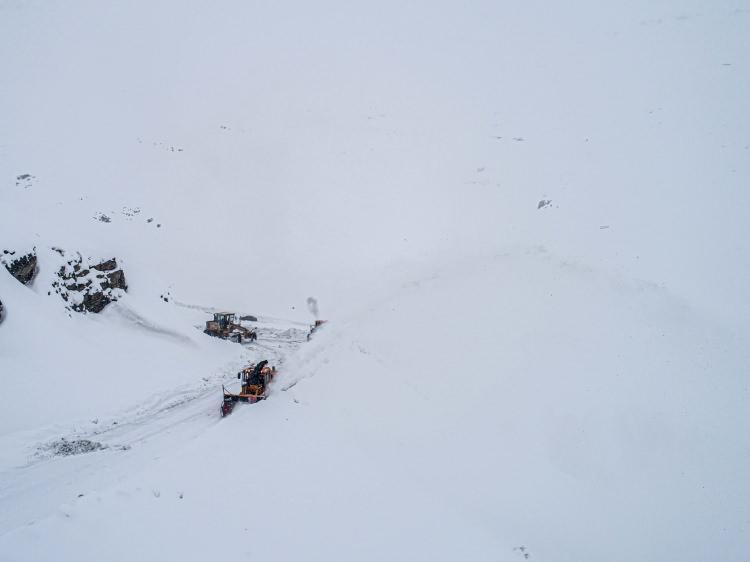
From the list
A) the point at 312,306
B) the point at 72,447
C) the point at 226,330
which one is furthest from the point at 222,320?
the point at 72,447

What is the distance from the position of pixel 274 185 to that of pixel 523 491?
36.7 meters

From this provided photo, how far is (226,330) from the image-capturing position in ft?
87.6

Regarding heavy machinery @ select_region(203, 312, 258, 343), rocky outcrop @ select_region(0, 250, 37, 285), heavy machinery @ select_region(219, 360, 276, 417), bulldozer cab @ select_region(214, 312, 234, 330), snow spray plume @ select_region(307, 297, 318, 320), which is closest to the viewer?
heavy machinery @ select_region(219, 360, 276, 417)

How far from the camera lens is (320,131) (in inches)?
1865

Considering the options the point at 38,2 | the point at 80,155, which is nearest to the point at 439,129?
the point at 80,155

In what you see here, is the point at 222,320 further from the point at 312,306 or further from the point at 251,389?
the point at 251,389

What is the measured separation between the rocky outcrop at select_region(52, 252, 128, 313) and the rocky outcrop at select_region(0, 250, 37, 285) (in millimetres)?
1015

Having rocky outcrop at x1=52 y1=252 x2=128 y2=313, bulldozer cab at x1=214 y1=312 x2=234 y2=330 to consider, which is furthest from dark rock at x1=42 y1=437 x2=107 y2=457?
bulldozer cab at x1=214 y1=312 x2=234 y2=330

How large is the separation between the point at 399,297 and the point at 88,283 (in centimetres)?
1518

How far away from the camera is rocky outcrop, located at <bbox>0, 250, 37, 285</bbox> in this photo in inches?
705

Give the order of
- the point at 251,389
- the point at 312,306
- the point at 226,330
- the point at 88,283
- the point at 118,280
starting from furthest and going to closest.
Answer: the point at 312,306 → the point at 226,330 → the point at 118,280 → the point at 88,283 → the point at 251,389

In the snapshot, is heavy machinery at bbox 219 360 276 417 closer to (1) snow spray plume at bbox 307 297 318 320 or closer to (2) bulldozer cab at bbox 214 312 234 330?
(2) bulldozer cab at bbox 214 312 234 330

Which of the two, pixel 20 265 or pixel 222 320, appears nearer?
pixel 20 265

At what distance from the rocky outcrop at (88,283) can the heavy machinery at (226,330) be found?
5322mm
